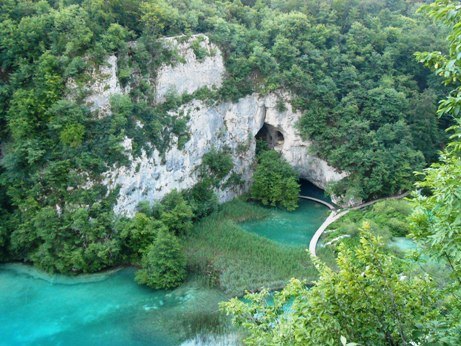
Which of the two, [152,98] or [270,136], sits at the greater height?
[152,98]

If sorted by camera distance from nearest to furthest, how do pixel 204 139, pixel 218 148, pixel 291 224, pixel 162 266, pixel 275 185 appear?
pixel 162 266
pixel 291 224
pixel 204 139
pixel 275 185
pixel 218 148

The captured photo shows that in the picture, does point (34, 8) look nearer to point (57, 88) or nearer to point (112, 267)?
point (57, 88)

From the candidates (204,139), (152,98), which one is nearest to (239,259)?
(204,139)

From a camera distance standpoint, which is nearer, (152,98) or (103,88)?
(103,88)

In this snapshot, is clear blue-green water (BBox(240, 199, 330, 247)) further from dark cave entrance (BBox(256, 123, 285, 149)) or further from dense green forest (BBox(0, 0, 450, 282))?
dark cave entrance (BBox(256, 123, 285, 149))

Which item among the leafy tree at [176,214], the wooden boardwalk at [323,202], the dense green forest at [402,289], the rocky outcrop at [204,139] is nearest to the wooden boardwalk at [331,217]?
the wooden boardwalk at [323,202]

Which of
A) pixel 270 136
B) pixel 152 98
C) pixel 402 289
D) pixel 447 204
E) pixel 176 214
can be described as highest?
pixel 447 204

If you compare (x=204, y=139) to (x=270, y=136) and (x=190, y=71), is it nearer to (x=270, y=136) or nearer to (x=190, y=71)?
(x=190, y=71)

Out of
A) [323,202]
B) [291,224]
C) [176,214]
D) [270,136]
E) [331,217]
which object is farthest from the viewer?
[270,136]
